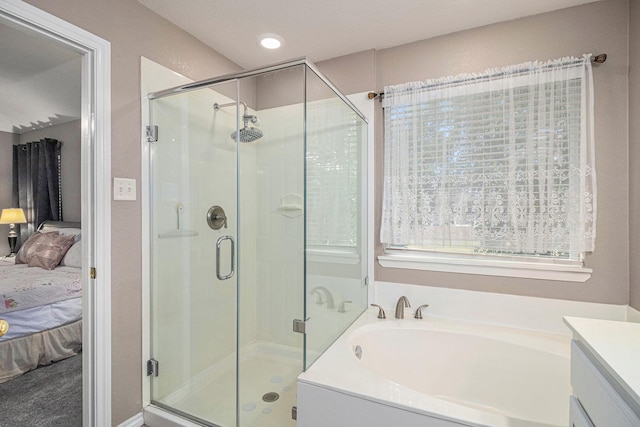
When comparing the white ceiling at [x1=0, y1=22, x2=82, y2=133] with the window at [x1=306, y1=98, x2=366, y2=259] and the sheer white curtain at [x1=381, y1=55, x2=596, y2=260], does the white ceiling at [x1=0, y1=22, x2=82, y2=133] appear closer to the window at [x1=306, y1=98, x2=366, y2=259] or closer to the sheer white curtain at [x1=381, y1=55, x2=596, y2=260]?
the window at [x1=306, y1=98, x2=366, y2=259]

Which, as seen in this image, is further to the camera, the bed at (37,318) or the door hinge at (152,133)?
the bed at (37,318)

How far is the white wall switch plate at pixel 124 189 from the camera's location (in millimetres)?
1698

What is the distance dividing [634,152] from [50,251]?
16.5 feet

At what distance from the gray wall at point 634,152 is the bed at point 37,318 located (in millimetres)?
4059

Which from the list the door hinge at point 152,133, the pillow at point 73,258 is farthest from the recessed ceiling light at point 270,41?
the pillow at point 73,258

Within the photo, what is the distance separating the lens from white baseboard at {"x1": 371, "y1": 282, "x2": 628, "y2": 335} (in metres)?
1.80

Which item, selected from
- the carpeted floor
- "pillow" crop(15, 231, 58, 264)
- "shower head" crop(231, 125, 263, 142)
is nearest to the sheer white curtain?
"shower head" crop(231, 125, 263, 142)

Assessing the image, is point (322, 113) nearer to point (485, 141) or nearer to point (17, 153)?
point (485, 141)

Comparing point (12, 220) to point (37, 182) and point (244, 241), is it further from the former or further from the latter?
point (244, 241)

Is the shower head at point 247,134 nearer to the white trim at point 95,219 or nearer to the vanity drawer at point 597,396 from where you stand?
the white trim at point 95,219

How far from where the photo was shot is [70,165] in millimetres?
4234

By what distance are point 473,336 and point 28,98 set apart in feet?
16.6

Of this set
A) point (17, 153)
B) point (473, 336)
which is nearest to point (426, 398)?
point (473, 336)

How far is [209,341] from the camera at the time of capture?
2.06 m
